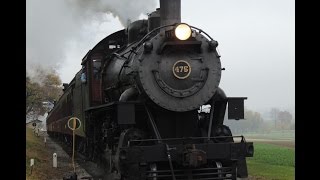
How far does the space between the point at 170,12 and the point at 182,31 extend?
96 centimetres

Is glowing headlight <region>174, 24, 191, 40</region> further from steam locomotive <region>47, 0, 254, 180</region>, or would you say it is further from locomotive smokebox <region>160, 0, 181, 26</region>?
locomotive smokebox <region>160, 0, 181, 26</region>

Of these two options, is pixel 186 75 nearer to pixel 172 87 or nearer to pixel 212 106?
pixel 172 87

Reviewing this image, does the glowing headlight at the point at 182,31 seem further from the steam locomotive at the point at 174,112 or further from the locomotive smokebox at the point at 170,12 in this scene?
the locomotive smokebox at the point at 170,12

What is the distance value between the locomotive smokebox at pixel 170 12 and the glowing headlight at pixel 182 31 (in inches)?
31.4

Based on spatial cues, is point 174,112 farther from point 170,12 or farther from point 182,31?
point 170,12

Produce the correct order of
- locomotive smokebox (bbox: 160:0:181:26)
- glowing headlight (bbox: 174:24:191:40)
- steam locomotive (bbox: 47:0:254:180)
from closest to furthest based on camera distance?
steam locomotive (bbox: 47:0:254:180)
glowing headlight (bbox: 174:24:191:40)
locomotive smokebox (bbox: 160:0:181:26)

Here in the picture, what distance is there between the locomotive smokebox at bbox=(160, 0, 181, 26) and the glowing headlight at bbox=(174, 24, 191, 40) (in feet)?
2.62

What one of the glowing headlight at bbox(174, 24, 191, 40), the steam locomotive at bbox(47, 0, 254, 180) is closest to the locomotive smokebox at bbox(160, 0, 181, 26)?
the steam locomotive at bbox(47, 0, 254, 180)

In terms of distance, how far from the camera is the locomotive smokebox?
8.48 meters

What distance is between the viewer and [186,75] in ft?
25.7

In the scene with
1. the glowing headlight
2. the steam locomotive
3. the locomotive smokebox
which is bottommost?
the steam locomotive

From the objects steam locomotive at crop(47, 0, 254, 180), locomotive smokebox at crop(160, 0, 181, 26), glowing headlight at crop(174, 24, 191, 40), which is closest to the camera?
steam locomotive at crop(47, 0, 254, 180)

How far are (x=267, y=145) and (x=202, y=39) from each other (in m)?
17.5
